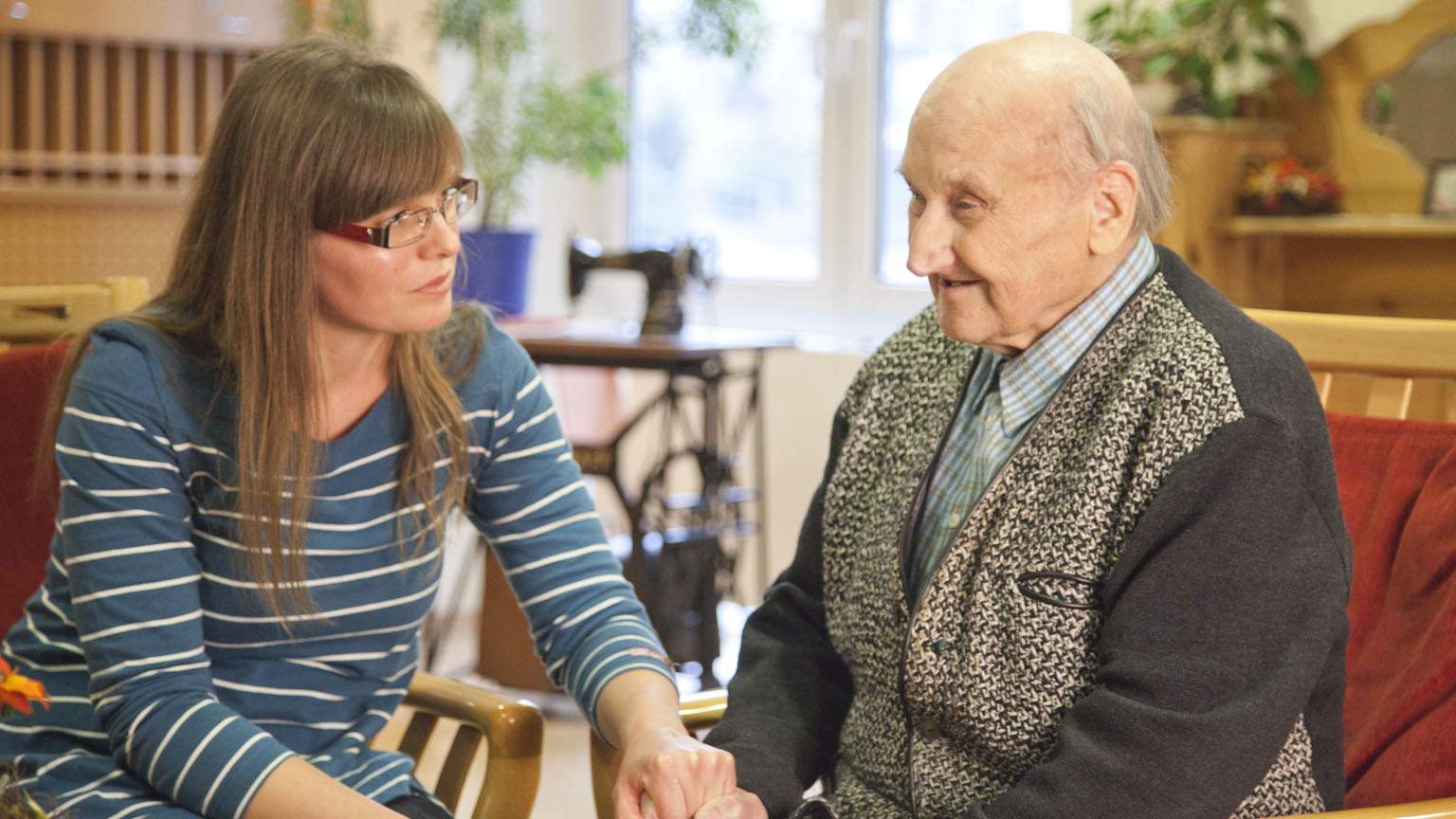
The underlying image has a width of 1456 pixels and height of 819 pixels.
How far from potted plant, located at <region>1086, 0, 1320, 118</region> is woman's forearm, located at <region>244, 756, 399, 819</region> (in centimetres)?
242

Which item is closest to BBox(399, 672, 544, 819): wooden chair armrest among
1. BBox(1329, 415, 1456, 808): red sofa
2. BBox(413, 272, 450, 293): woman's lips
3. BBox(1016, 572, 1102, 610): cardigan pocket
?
BBox(413, 272, 450, 293): woman's lips

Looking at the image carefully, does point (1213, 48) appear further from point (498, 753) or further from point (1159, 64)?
point (498, 753)

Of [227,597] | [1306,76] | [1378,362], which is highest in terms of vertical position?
[1306,76]

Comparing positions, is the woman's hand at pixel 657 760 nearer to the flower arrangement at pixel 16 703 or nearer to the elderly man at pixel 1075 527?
the elderly man at pixel 1075 527

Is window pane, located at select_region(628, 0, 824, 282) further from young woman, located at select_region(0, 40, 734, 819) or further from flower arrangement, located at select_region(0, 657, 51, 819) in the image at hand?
flower arrangement, located at select_region(0, 657, 51, 819)

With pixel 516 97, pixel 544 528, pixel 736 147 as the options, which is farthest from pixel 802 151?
pixel 544 528

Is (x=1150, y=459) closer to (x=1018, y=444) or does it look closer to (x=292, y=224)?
(x=1018, y=444)

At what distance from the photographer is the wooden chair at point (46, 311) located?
70.2 inches

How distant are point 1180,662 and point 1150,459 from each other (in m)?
0.16

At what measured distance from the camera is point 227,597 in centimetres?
147

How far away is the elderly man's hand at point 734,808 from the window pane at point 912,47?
2.81m

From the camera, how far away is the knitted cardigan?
1184 millimetres

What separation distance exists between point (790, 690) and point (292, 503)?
508 millimetres

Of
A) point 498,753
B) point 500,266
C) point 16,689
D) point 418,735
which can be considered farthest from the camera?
point 500,266
